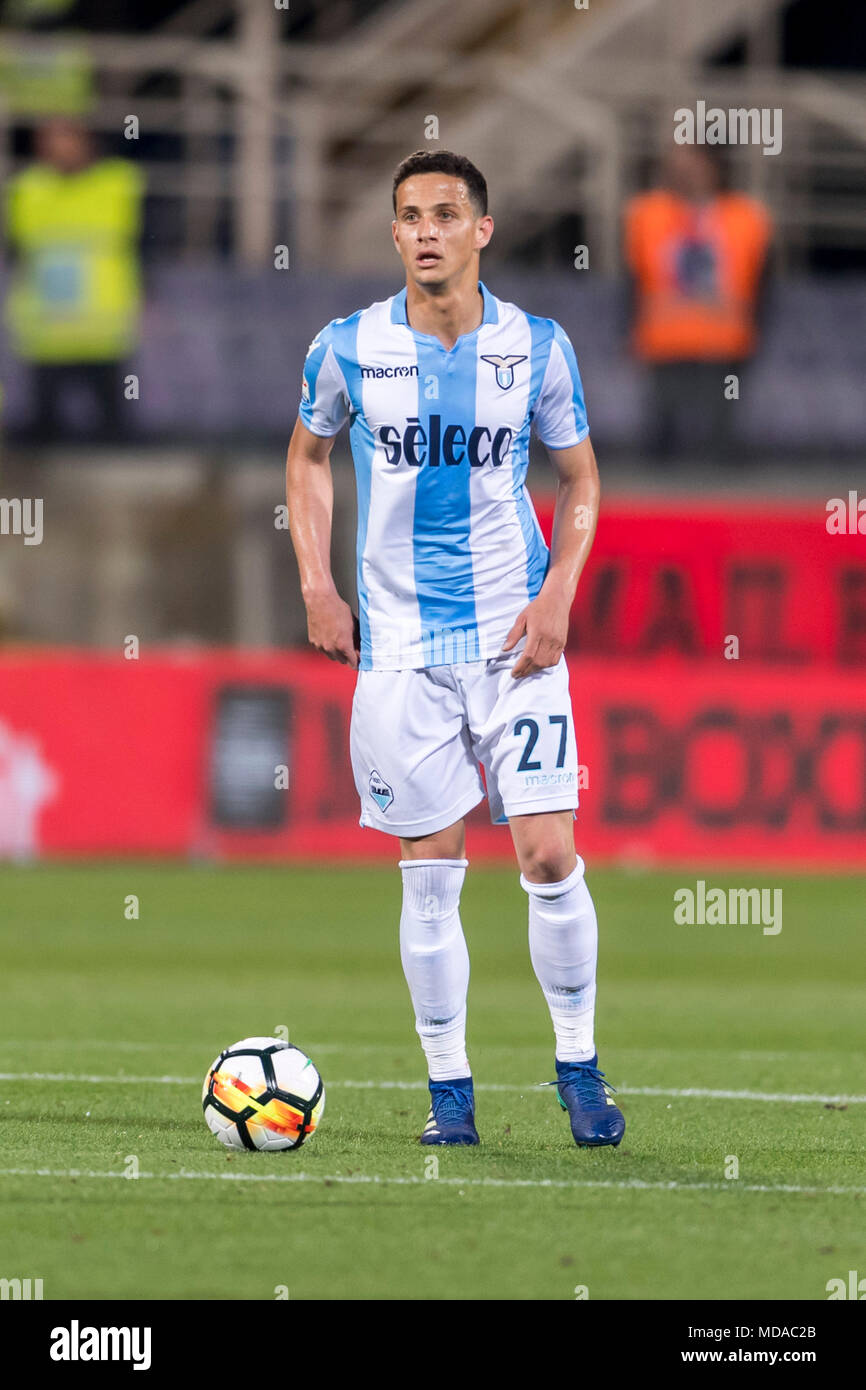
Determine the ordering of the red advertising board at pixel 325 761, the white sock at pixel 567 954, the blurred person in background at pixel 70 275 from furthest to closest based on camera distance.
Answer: the blurred person in background at pixel 70 275 → the red advertising board at pixel 325 761 → the white sock at pixel 567 954

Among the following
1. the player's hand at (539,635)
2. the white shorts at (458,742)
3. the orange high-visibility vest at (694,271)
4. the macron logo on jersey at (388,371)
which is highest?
the orange high-visibility vest at (694,271)

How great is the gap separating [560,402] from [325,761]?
9.15 metres

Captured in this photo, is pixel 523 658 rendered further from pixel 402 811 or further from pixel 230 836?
pixel 230 836

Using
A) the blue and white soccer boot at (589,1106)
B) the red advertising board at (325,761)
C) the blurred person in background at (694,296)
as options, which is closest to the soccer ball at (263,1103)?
the blue and white soccer boot at (589,1106)

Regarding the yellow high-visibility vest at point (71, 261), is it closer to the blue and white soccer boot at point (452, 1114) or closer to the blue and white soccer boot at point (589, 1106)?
the blue and white soccer boot at point (452, 1114)

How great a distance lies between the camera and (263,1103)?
5906 millimetres

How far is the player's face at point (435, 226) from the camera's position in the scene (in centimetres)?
592

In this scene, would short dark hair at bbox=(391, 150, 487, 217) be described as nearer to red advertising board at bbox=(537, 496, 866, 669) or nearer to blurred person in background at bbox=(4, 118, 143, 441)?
red advertising board at bbox=(537, 496, 866, 669)

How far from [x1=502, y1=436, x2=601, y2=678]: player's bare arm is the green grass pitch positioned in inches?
50.9

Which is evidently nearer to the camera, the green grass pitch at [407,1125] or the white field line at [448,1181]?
the green grass pitch at [407,1125]

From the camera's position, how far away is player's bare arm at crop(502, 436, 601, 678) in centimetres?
593

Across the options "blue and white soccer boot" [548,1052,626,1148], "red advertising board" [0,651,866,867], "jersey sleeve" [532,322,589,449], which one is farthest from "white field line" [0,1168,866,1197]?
"red advertising board" [0,651,866,867]
